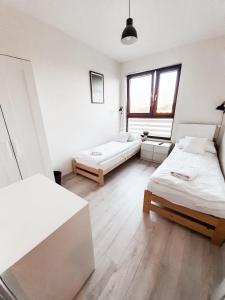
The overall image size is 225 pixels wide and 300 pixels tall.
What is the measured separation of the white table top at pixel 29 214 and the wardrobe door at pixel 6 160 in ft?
2.45

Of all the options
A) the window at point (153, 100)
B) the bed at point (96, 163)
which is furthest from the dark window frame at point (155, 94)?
the bed at point (96, 163)

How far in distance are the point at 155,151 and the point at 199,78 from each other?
72.5 inches

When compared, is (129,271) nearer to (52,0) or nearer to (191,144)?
(191,144)

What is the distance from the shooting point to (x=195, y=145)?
260 centimetres

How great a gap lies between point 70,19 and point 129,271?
10.8 ft

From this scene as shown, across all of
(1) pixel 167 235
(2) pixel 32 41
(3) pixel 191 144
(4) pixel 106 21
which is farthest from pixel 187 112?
(2) pixel 32 41

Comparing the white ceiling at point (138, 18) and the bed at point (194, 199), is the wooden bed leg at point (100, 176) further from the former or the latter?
the white ceiling at point (138, 18)

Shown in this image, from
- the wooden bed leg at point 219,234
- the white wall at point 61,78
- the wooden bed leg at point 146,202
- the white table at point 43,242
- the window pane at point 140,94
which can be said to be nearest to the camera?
the white table at point 43,242

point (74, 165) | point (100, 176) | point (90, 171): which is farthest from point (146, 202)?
point (74, 165)

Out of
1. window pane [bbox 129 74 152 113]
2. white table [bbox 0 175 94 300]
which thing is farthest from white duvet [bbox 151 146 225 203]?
window pane [bbox 129 74 152 113]

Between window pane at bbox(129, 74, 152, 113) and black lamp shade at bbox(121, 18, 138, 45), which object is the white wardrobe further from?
window pane at bbox(129, 74, 152, 113)

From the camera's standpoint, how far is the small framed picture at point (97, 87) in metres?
3.01

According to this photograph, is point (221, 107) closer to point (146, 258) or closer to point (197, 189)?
point (197, 189)

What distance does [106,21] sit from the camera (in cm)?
200
